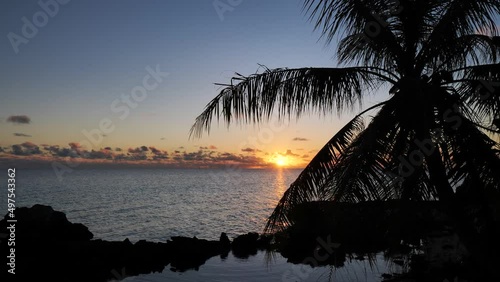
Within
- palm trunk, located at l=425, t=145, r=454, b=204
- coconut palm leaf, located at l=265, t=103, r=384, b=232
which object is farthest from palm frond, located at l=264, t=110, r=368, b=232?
palm trunk, located at l=425, t=145, r=454, b=204

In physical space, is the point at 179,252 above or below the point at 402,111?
below

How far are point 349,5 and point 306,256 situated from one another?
2535 centimetres

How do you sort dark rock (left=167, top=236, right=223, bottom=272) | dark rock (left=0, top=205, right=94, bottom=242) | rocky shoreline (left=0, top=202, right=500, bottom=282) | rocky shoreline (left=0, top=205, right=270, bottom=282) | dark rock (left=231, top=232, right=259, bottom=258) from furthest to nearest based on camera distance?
dark rock (left=231, top=232, right=259, bottom=258), dark rock (left=0, top=205, right=94, bottom=242), dark rock (left=167, top=236, right=223, bottom=272), rocky shoreline (left=0, top=205, right=270, bottom=282), rocky shoreline (left=0, top=202, right=500, bottom=282)

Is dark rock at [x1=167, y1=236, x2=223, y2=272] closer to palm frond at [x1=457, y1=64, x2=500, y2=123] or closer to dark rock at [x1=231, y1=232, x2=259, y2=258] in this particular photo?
dark rock at [x1=231, y1=232, x2=259, y2=258]

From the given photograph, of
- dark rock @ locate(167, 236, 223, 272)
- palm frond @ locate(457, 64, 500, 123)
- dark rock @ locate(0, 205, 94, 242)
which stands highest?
palm frond @ locate(457, 64, 500, 123)

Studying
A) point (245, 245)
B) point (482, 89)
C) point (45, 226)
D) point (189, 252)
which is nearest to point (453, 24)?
point (482, 89)

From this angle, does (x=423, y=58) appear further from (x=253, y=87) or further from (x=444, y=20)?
(x=253, y=87)

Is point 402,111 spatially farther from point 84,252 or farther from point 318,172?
point 84,252

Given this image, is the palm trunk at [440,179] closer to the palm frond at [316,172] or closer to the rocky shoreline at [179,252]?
the palm frond at [316,172]

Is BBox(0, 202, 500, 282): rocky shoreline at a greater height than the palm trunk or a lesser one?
lesser

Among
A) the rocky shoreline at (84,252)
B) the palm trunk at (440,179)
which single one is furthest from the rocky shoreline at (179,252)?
the palm trunk at (440,179)

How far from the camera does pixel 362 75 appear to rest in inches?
271

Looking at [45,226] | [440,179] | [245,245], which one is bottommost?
[245,245]

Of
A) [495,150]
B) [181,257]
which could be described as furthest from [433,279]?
[181,257]
